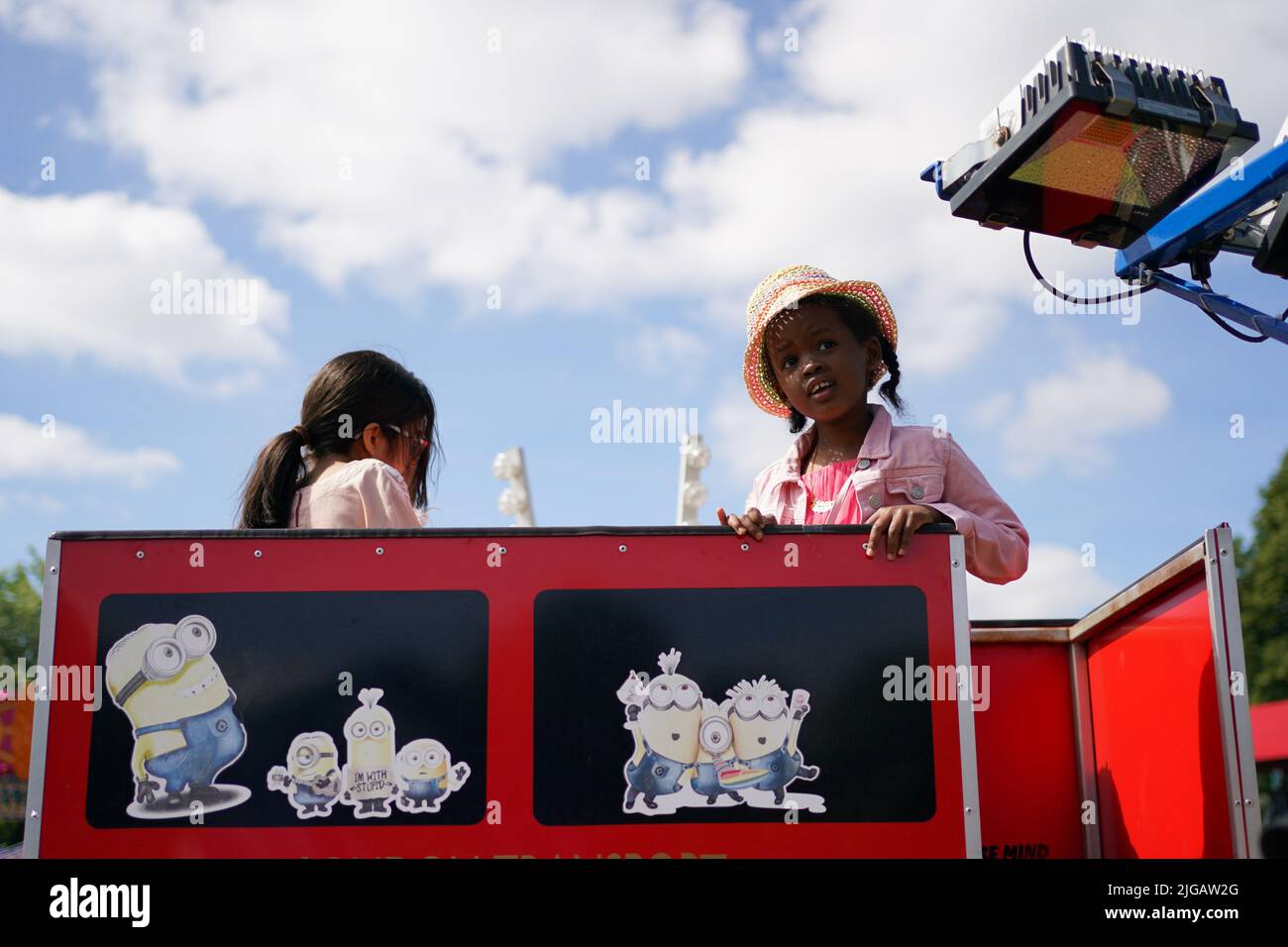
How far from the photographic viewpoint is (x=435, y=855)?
7.75 feet

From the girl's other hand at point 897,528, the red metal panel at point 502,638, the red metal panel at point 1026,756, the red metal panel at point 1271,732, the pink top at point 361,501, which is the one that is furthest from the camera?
the red metal panel at point 1271,732

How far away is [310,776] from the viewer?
2396 mm

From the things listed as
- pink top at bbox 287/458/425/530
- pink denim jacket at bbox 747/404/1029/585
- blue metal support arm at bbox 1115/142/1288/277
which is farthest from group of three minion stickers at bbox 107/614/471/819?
A: blue metal support arm at bbox 1115/142/1288/277

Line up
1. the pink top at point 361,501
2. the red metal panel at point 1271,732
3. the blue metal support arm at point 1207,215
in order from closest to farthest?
the blue metal support arm at point 1207,215
the pink top at point 361,501
the red metal panel at point 1271,732

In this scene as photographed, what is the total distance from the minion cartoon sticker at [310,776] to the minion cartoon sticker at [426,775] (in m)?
0.13

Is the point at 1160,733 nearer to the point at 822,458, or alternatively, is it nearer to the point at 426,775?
the point at 822,458

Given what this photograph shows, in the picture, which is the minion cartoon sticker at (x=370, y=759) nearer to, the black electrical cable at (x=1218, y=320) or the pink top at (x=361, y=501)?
the pink top at (x=361, y=501)

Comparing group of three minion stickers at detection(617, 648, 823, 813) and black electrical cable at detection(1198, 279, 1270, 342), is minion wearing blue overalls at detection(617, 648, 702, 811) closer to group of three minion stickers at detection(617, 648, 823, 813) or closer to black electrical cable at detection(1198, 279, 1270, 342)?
group of three minion stickers at detection(617, 648, 823, 813)

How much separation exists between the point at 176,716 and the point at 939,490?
6.27 feet

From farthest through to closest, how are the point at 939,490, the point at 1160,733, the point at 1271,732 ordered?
1. the point at 1271,732
2. the point at 939,490
3. the point at 1160,733

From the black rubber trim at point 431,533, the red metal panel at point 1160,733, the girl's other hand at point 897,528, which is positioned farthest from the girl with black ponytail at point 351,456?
the red metal panel at point 1160,733

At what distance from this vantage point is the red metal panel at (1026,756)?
3.50m

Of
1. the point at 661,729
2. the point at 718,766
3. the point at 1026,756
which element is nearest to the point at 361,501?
the point at 661,729
